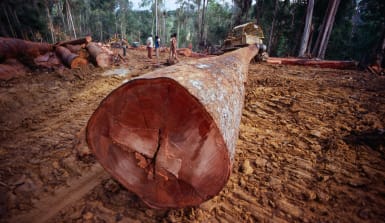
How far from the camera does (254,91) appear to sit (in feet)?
14.1

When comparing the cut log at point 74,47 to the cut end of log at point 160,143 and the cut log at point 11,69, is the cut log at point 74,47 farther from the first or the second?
the cut end of log at point 160,143

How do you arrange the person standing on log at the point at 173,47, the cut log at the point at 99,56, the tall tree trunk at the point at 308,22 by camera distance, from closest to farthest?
the cut log at the point at 99,56, the person standing on log at the point at 173,47, the tall tree trunk at the point at 308,22

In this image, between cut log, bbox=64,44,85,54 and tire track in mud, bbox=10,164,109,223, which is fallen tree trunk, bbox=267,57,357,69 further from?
tire track in mud, bbox=10,164,109,223

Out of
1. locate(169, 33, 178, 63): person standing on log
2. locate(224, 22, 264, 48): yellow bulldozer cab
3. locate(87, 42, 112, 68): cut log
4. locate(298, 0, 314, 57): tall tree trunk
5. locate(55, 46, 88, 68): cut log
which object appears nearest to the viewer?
locate(55, 46, 88, 68): cut log

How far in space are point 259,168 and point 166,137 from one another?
4.76ft

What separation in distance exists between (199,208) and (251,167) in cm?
83

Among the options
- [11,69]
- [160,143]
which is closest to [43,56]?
[11,69]

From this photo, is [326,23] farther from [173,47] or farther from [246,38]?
[173,47]

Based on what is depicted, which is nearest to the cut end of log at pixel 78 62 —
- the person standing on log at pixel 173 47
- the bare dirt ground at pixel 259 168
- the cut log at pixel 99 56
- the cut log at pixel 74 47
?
the cut log at pixel 99 56

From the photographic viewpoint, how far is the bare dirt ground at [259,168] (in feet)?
5.39

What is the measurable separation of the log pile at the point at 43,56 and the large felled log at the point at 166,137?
6116 mm

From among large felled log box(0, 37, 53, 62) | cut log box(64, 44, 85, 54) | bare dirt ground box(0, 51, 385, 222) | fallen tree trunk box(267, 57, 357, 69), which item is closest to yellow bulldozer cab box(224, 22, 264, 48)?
fallen tree trunk box(267, 57, 357, 69)

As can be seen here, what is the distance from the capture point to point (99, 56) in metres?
7.03

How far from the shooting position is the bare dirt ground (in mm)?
1643
